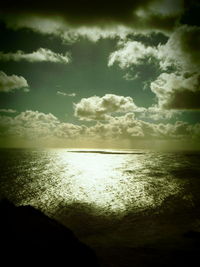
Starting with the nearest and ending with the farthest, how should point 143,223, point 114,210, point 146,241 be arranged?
point 146,241
point 143,223
point 114,210

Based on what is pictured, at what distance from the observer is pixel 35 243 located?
9312mm

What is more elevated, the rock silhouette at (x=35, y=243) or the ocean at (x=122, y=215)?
the rock silhouette at (x=35, y=243)

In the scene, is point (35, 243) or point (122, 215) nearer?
point (35, 243)

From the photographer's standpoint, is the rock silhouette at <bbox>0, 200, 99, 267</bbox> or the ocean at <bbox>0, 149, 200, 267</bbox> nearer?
the rock silhouette at <bbox>0, 200, 99, 267</bbox>

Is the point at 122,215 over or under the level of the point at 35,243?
under

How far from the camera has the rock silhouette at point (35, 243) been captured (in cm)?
863

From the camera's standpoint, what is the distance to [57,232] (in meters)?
10.6

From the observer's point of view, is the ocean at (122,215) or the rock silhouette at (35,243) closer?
the rock silhouette at (35,243)

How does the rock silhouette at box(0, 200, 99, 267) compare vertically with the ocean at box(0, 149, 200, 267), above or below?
above

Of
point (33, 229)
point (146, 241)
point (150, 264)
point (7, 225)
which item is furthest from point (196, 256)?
point (7, 225)

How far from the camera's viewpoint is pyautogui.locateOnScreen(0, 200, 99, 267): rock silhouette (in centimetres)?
863

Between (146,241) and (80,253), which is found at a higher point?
(80,253)

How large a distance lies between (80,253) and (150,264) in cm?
836

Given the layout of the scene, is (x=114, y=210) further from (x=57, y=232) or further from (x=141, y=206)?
(x=57, y=232)
